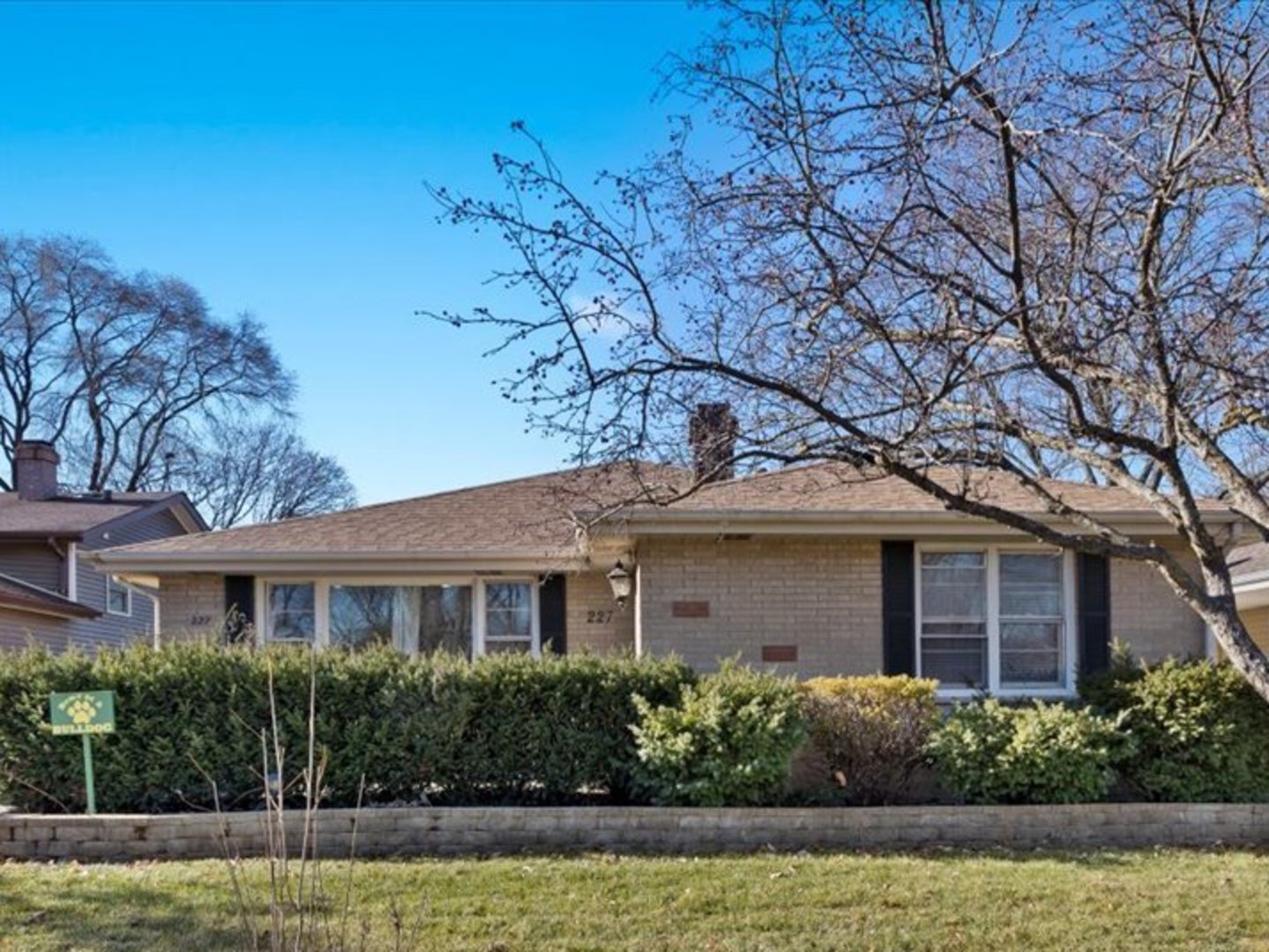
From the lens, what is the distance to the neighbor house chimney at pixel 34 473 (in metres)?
26.7

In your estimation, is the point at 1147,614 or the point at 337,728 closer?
the point at 337,728

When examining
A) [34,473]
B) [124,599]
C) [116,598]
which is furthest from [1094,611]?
[34,473]

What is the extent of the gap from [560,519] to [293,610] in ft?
15.4

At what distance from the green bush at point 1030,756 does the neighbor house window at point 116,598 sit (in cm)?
2066

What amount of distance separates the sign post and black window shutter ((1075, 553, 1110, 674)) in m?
9.02

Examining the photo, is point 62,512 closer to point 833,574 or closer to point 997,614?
point 833,574

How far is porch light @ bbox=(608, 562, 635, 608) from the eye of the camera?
39.6 feet

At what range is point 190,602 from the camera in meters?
13.0

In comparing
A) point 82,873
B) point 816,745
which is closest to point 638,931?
point 816,745

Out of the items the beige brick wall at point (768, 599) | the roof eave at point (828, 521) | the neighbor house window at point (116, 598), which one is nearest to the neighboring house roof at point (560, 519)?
the roof eave at point (828, 521)

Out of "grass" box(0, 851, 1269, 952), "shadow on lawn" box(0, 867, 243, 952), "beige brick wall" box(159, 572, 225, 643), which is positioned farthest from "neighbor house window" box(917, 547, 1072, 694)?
"beige brick wall" box(159, 572, 225, 643)

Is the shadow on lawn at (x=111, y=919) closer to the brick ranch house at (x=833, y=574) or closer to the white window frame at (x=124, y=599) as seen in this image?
the brick ranch house at (x=833, y=574)

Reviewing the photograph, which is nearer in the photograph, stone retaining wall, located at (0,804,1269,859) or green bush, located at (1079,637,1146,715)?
stone retaining wall, located at (0,804,1269,859)

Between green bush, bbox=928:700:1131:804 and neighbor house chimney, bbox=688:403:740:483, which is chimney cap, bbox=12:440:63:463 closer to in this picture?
neighbor house chimney, bbox=688:403:740:483
